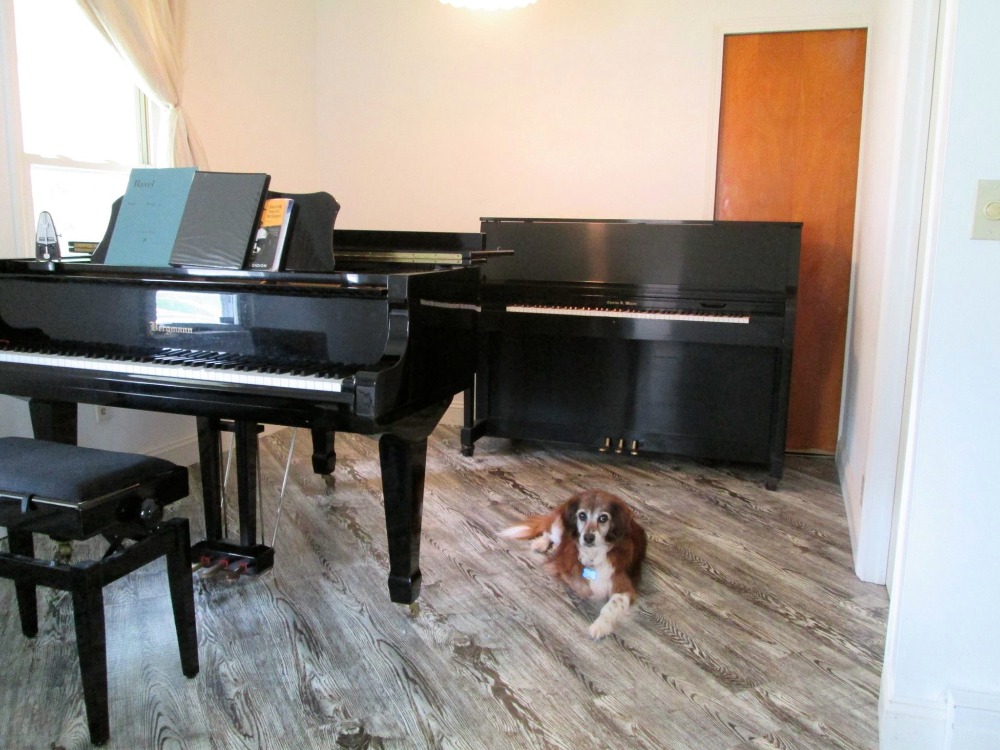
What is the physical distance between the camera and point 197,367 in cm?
219

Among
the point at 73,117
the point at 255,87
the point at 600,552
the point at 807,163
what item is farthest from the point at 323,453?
the point at 807,163

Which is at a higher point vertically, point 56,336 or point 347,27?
point 347,27

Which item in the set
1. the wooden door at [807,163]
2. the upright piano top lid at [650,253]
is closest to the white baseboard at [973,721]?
the upright piano top lid at [650,253]

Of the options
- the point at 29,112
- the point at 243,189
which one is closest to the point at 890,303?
the point at 243,189

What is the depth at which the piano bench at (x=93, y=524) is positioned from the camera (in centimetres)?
174

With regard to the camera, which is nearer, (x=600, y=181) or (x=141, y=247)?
(x=141, y=247)

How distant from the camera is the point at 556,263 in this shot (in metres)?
3.94

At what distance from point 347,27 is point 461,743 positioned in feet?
13.4

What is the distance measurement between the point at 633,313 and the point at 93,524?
2.47 meters

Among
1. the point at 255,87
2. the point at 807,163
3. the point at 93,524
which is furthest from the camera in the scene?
the point at 255,87

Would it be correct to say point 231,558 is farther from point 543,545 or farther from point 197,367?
point 543,545

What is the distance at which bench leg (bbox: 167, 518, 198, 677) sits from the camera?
78.2 inches

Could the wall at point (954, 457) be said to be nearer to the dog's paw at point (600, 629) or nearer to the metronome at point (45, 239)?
the dog's paw at point (600, 629)

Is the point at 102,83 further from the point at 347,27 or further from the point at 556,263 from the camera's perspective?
the point at 556,263
